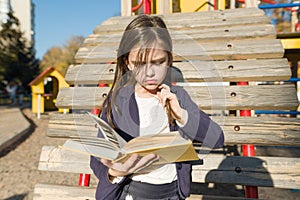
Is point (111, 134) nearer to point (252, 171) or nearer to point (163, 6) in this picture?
point (252, 171)

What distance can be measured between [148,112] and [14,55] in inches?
781

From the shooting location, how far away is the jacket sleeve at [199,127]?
1.26 metres

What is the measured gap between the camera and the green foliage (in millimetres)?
17828

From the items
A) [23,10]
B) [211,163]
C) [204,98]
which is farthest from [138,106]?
[23,10]

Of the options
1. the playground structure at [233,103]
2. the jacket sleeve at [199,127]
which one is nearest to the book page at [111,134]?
the jacket sleeve at [199,127]

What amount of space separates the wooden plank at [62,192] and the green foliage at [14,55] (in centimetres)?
1689

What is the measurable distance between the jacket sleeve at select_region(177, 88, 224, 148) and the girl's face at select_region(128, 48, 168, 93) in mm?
166

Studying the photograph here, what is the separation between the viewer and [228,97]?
210cm

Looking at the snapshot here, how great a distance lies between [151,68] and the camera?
1.21 m

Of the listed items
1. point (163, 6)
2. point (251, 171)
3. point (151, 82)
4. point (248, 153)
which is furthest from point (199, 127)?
point (163, 6)

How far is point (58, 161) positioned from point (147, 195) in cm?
103

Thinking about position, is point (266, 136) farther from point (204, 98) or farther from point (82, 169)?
point (82, 169)

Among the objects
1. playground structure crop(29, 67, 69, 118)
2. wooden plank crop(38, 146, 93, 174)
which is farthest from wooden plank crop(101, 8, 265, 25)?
playground structure crop(29, 67, 69, 118)

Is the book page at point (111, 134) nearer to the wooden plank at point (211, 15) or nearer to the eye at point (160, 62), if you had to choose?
the eye at point (160, 62)
